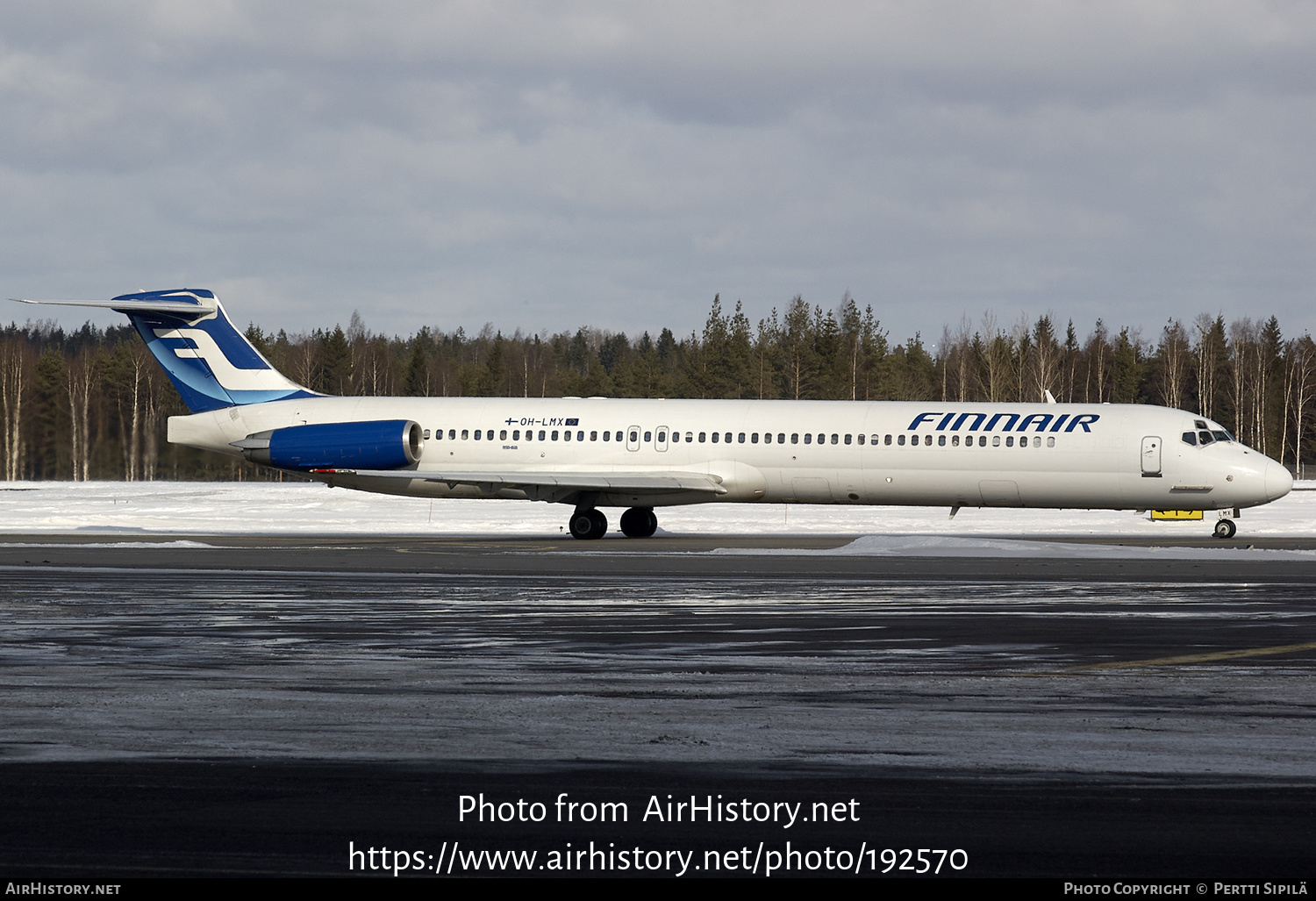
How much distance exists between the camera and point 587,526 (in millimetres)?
30625

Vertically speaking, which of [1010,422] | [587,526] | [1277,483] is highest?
[1010,422]

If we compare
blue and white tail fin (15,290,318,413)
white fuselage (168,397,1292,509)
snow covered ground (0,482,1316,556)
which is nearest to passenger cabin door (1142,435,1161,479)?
white fuselage (168,397,1292,509)

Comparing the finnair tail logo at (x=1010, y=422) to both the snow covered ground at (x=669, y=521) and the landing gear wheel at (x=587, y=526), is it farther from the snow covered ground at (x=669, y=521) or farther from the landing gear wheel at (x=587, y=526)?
the landing gear wheel at (x=587, y=526)

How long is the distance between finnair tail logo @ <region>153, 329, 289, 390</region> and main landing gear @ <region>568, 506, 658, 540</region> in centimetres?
915

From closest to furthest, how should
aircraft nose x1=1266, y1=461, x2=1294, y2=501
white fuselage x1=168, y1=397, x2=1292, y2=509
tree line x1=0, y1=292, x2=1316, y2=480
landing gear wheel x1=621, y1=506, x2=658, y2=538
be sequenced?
aircraft nose x1=1266, y1=461, x2=1294, y2=501 < white fuselage x1=168, y1=397, x2=1292, y2=509 < landing gear wheel x1=621, y1=506, x2=658, y2=538 < tree line x1=0, y1=292, x2=1316, y2=480

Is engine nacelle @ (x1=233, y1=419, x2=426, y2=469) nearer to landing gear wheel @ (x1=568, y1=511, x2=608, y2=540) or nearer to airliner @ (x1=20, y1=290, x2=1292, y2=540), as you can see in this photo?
airliner @ (x1=20, y1=290, x2=1292, y2=540)

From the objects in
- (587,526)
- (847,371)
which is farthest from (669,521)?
(847,371)

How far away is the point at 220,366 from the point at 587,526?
1091 centimetres

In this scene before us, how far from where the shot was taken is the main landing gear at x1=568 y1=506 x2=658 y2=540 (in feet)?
100

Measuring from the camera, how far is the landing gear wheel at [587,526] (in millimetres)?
30562

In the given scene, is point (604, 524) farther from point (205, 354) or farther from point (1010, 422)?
point (205, 354)

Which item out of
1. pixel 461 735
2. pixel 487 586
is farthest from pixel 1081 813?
pixel 487 586

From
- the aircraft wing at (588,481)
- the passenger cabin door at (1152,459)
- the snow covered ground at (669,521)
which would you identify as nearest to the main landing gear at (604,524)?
the snow covered ground at (669,521)

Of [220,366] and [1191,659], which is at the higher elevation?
Result: [220,366]
